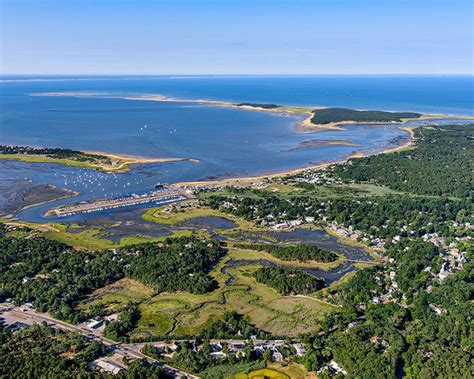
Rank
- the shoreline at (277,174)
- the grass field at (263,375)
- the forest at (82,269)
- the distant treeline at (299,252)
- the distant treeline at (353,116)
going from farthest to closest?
the distant treeline at (353,116)
the shoreline at (277,174)
the distant treeline at (299,252)
the forest at (82,269)
the grass field at (263,375)

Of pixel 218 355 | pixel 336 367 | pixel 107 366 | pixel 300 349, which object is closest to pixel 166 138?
pixel 218 355

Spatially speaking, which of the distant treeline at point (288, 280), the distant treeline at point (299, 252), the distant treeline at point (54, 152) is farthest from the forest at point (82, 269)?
the distant treeline at point (54, 152)

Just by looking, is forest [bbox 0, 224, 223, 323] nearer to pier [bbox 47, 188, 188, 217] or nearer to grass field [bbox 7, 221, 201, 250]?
grass field [bbox 7, 221, 201, 250]

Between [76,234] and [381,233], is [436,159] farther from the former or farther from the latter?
[76,234]

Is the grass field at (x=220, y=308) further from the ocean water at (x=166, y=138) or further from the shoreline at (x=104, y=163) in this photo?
the shoreline at (x=104, y=163)

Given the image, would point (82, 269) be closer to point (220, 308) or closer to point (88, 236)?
point (88, 236)

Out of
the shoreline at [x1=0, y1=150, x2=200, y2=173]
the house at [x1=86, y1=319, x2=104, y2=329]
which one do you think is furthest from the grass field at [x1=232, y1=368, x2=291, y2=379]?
the shoreline at [x1=0, y1=150, x2=200, y2=173]
